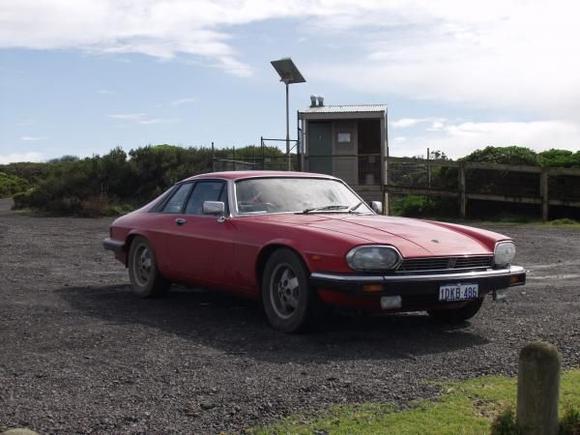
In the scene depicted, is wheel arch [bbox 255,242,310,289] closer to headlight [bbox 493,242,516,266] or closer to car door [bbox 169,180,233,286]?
car door [bbox 169,180,233,286]

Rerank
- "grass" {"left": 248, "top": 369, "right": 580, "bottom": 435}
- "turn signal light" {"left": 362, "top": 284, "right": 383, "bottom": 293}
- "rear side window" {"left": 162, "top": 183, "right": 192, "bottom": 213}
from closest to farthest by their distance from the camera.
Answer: "grass" {"left": 248, "top": 369, "right": 580, "bottom": 435}
"turn signal light" {"left": 362, "top": 284, "right": 383, "bottom": 293}
"rear side window" {"left": 162, "top": 183, "right": 192, "bottom": 213}

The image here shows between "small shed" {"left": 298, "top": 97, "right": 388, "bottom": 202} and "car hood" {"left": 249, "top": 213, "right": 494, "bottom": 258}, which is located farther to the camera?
"small shed" {"left": 298, "top": 97, "right": 388, "bottom": 202}

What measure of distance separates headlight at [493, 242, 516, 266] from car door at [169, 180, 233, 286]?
2.23 metres

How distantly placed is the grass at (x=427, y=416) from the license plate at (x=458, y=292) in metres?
1.43

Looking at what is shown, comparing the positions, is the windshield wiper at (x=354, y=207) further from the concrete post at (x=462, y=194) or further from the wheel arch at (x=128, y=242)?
the concrete post at (x=462, y=194)

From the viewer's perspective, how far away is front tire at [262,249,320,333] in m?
6.04

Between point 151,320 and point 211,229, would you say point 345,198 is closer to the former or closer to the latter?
point 211,229

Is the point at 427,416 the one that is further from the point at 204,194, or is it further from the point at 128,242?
the point at 128,242

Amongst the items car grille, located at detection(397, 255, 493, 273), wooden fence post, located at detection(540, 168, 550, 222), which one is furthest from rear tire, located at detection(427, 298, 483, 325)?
wooden fence post, located at detection(540, 168, 550, 222)

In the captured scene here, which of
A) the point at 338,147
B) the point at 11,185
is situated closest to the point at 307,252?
the point at 338,147

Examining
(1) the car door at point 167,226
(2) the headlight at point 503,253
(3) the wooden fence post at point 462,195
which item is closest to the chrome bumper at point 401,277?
(2) the headlight at point 503,253

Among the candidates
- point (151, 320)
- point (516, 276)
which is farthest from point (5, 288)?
point (516, 276)

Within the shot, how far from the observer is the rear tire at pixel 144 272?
808 centimetres

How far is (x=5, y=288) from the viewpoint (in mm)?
8727
